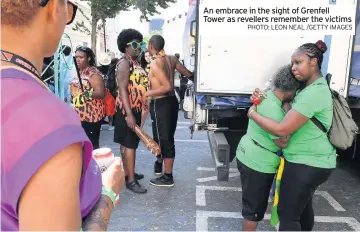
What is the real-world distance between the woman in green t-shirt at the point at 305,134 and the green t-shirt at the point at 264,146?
0.09 meters

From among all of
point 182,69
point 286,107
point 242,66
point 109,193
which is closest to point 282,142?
point 286,107

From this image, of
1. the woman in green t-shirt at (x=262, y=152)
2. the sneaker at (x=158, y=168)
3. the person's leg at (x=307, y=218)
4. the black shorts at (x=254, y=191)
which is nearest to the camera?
the woman in green t-shirt at (x=262, y=152)

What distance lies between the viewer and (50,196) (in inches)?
27.8

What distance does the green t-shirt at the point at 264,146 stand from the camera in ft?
8.07

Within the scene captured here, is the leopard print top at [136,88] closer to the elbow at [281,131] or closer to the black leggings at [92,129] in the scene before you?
the black leggings at [92,129]

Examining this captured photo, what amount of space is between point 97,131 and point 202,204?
4.72ft

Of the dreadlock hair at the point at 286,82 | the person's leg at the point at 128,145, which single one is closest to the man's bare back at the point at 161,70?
the person's leg at the point at 128,145

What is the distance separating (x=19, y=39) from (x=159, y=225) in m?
2.80

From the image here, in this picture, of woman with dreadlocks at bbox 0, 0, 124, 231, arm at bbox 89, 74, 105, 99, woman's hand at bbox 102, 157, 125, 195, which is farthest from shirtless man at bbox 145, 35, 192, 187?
woman with dreadlocks at bbox 0, 0, 124, 231

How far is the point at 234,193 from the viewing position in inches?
163

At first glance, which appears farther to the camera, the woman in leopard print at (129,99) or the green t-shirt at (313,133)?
the woman in leopard print at (129,99)

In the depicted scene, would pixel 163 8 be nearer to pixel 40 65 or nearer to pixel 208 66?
pixel 208 66

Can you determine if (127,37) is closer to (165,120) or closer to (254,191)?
(165,120)

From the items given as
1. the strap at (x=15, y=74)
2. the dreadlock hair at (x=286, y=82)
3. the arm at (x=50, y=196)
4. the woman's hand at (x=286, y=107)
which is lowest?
the woman's hand at (x=286, y=107)
